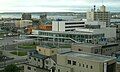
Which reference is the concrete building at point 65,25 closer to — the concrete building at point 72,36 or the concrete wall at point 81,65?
the concrete building at point 72,36

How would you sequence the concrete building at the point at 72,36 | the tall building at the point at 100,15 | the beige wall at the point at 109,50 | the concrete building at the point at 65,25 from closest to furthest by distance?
the beige wall at the point at 109,50 → the concrete building at the point at 72,36 → the concrete building at the point at 65,25 → the tall building at the point at 100,15

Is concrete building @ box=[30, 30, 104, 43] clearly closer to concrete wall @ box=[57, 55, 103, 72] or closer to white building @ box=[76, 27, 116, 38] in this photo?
white building @ box=[76, 27, 116, 38]

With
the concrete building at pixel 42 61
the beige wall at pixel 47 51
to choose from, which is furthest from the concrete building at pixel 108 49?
the concrete building at pixel 42 61

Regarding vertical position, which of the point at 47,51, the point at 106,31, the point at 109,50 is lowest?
the point at 109,50

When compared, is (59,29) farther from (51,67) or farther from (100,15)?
(51,67)

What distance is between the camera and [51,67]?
1207cm

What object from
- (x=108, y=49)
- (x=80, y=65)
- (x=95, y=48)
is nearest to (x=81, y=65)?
(x=80, y=65)

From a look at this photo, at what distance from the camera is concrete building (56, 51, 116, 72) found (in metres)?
9.47

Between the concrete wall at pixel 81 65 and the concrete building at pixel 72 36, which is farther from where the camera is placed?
the concrete building at pixel 72 36

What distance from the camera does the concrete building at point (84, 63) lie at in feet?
31.1

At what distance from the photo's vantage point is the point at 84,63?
32.1 feet

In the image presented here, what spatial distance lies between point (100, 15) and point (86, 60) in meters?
33.9

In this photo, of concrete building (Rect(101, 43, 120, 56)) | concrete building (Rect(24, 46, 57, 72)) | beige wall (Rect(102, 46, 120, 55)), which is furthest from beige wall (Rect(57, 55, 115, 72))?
beige wall (Rect(102, 46, 120, 55))

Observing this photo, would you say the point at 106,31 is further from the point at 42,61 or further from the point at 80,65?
the point at 80,65
